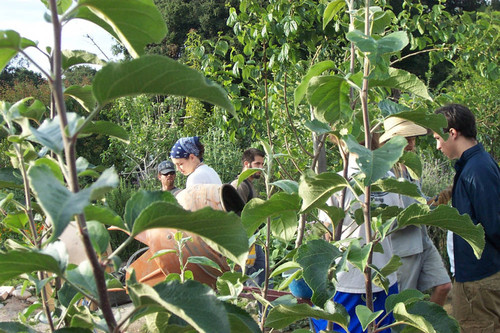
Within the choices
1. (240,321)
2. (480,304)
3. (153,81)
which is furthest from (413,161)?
(480,304)

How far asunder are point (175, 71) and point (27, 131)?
0.84 feet

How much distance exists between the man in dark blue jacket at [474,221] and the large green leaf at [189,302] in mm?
2671

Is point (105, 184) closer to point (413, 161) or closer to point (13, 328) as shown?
point (13, 328)

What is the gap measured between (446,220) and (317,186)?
315 mm

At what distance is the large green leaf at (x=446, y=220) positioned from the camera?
4.12 feet

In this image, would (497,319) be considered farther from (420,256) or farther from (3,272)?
(3,272)

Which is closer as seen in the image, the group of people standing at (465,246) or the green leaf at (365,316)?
the green leaf at (365,316)

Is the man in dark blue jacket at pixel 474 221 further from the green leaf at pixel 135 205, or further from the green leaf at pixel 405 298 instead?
the green leaf at pixel 135 205

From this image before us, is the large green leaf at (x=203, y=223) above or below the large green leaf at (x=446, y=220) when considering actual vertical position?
above

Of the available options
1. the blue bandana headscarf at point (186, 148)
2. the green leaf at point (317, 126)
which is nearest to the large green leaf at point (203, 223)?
the green leaf at point (317, 126)

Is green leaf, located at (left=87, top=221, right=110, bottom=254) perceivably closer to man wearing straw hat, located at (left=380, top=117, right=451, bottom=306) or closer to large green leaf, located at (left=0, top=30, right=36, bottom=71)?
large green leaf, located at (left=0, top=30, right=36, bottom=71)

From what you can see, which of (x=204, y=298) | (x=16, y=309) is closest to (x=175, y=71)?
(x=204, y=298)

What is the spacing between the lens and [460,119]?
3.24 metres

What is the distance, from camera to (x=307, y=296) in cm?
190
